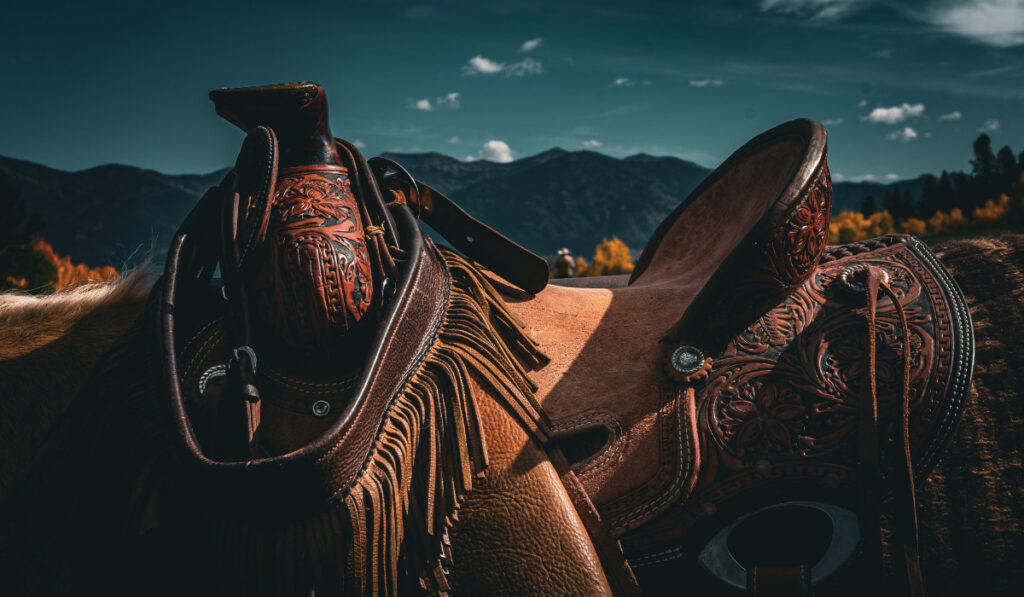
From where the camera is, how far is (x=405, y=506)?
3.07ft

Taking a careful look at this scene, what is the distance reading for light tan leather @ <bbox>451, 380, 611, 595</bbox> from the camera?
94 cm

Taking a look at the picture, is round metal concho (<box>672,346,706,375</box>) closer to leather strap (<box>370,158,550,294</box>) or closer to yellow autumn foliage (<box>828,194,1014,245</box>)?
leather strap (<box>370,158,550,294</box>)

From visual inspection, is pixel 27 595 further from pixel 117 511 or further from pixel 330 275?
pixel 330 275

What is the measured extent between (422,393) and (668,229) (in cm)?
112

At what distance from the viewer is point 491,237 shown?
4.40ft

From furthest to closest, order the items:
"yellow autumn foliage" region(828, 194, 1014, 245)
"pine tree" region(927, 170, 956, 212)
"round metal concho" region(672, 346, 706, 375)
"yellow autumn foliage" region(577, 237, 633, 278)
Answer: "pine tree" region(927, 170, 956, 212), "yellow autumn foliage" region(577, 237, 633, 278), "yellow autumn foliage" region(828, 194, 1014, 245), "round metal concho" region(672, 346, 706, 375)

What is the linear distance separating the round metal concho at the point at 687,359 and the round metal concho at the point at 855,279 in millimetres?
364

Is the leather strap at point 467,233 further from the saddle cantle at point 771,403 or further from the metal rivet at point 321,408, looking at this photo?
the metal rivet at point 321,408

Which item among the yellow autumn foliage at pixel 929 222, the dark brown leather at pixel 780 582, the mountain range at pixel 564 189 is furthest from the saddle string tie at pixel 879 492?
the mountain range at pixel 564 189

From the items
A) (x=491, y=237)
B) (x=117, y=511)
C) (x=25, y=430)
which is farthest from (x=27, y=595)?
(x=491, y=237)

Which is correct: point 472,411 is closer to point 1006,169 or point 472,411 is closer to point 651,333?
point 651,333

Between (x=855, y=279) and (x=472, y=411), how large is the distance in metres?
0.85

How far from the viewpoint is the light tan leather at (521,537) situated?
0.94 metres

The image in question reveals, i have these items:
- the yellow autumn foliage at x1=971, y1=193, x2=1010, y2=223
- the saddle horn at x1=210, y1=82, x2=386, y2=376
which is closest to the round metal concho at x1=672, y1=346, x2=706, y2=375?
the saddle horn at x1=210, y1=82, x2=386, y2=376
